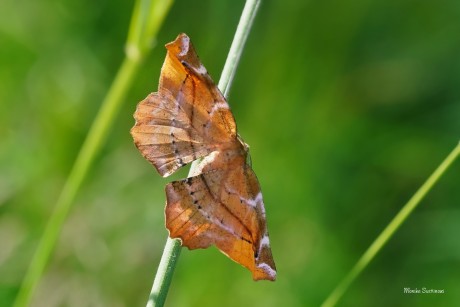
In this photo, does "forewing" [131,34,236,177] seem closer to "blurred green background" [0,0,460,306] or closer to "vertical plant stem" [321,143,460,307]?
"vertical plant stem" [321,143,460,307]

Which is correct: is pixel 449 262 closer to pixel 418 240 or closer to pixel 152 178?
pixel 418 240

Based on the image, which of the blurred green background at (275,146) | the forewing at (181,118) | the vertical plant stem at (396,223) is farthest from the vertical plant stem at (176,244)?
the blurred green background at (275,146)

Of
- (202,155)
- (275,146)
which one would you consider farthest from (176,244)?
(275,146)

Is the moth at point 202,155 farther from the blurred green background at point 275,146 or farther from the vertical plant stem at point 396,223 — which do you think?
the blurred green background at point 275,146

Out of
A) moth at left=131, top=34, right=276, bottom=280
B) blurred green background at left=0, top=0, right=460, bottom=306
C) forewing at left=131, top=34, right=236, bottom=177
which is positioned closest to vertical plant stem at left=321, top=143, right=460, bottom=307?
moth at left=131, top=34, right=276, bottom=280

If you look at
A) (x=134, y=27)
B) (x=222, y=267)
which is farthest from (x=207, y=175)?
(x=222, y=267)

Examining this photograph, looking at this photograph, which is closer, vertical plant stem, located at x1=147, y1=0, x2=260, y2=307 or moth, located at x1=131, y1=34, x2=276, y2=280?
vertical plant stem, located at x1=147, y1=0, x2=260, y2=307
